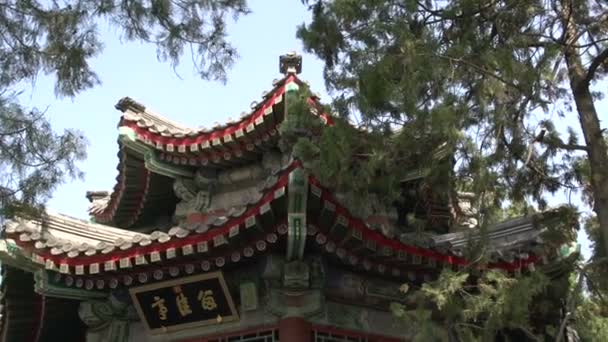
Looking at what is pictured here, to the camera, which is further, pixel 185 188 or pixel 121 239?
pixel 185 188

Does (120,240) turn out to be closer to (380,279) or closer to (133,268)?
(133,268)

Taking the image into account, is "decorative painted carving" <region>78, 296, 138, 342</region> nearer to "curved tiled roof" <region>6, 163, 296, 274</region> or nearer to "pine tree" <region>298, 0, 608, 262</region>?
"curved tiled roof" <region>6, 163, 296, 274</region>

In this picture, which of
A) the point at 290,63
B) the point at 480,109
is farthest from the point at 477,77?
the point at 290,63

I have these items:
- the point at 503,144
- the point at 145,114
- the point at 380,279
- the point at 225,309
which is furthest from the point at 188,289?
the point at 503,144

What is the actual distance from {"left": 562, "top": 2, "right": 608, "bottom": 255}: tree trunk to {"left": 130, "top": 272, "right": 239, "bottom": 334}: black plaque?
3477 millimetres

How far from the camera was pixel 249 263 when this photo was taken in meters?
7.94

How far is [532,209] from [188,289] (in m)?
3.35

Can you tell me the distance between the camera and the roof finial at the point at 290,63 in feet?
28.2

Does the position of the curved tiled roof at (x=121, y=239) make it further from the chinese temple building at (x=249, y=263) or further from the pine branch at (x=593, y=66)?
the pine branch at (x=593, y=66)

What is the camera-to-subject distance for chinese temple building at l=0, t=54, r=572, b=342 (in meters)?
7.26

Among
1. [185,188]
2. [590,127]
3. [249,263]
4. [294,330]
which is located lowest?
[294,330]

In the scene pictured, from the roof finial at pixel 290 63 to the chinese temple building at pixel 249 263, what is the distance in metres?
0.01

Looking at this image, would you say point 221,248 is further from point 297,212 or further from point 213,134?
point 213,134

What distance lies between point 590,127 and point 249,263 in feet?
11.1
